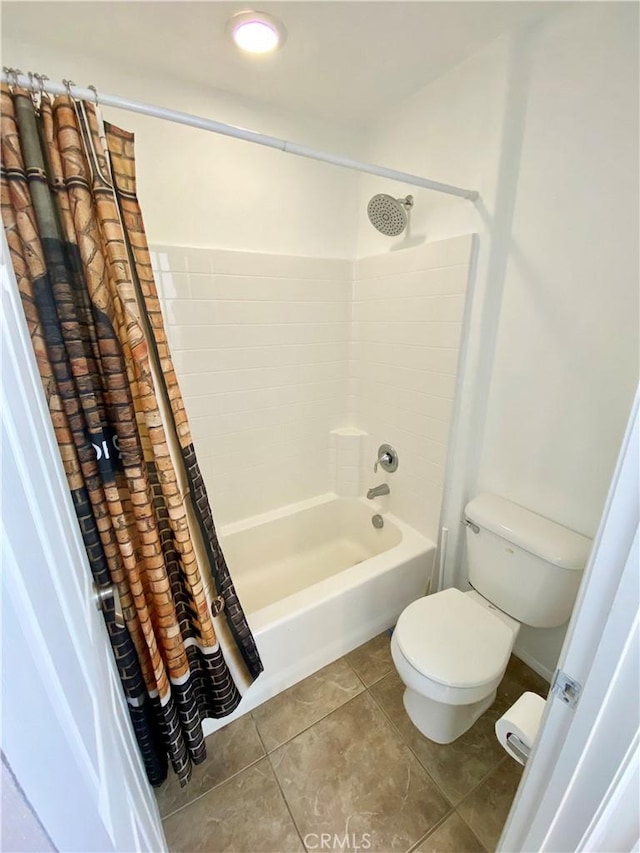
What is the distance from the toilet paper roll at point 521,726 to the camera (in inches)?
32.5

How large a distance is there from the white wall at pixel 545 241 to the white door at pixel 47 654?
1462 millimetres

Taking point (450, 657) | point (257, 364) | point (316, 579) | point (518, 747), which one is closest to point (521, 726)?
point (518, 747)

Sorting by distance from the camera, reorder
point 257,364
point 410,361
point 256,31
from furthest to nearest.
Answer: point 257,364
point 410,361
point 256,31

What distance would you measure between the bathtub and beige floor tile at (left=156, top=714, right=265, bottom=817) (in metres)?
0.04

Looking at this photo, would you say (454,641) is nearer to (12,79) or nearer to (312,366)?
(312,366)

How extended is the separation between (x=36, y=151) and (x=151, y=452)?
26.5 inches

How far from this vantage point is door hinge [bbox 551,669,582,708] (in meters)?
0.56

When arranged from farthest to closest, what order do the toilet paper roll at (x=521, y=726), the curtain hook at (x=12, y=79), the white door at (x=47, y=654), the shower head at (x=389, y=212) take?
the shower head at (x=389, y=212) < the toilet paper roll at (x=521, y=726) < the curtain hook at (x=12, y=79) < the white door at (x=47, y=654)

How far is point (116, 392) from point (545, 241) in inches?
58.0

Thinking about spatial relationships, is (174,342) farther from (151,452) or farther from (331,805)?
(331,805)

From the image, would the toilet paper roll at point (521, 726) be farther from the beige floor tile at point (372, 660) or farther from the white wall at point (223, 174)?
the white wall at point (223, 174)

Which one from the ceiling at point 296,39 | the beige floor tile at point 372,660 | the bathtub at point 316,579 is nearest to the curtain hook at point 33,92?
the ceiling at point 296,39

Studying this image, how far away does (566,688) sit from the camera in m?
0.58

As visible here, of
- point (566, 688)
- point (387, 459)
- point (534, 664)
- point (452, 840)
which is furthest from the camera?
point (387, 459)
